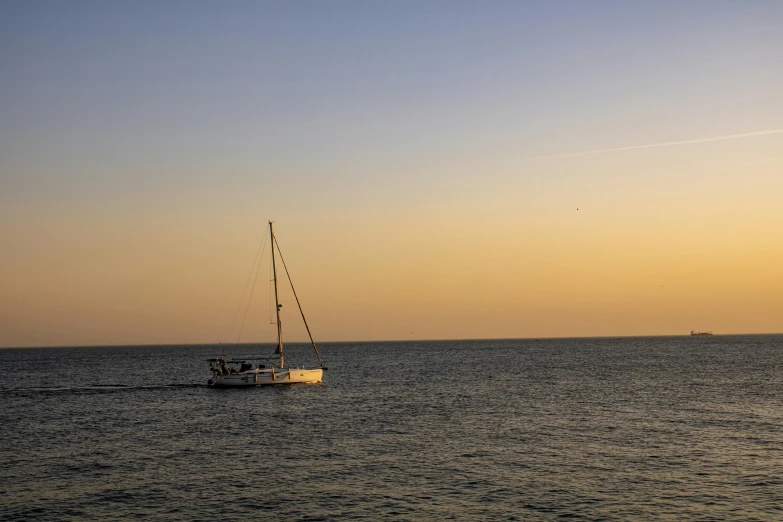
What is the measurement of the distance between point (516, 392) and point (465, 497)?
166ft

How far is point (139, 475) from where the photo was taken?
39250 mm

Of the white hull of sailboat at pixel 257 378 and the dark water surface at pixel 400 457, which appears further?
the white hull of sailboat at pixel 257 378

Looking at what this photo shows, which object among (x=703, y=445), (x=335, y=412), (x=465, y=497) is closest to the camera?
(x=465, y=497)

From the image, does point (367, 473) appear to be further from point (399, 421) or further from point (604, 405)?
point (604, 405)

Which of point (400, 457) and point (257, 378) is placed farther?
point (257, 378)

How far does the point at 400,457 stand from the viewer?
43031 mm

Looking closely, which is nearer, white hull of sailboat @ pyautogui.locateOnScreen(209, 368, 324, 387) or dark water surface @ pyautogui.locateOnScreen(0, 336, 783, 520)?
dark water surface @ pyautogui.locateOnScreen(0, 336, 783, 520)

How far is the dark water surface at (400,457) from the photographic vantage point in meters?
32.5

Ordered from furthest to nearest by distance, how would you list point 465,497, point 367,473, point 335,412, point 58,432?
point 335,412, point 58,432, point 367,473, point 465,497

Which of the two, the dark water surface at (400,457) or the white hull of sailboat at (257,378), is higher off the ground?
the white hull of sailboat at (257,378)

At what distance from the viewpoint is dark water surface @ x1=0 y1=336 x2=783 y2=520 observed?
107 ft

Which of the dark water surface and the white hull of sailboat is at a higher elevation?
the white hull of sailboat

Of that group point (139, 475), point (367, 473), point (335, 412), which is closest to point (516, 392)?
point (335, 412)

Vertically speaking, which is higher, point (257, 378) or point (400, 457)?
point (257, 378)
